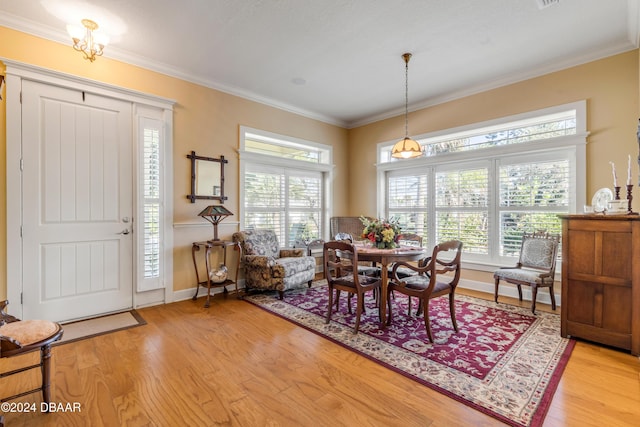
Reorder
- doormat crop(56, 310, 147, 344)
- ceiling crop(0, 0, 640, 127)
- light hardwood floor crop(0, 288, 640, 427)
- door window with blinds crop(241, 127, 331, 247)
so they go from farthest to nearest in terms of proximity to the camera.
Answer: door window with blinds crop(241, 127, 331, 247) → doormat crop(56, 310, 147, 344) → ceiling crop(0, 0, 640, 127) → light hardwood floor crop(0, 288, 640, 427)

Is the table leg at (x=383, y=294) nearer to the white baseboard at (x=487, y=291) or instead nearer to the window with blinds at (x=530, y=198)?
the white baseboard at (x=487, y=291)

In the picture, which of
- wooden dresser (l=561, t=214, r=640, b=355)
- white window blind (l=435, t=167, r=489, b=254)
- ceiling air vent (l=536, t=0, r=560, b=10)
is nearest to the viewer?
wooden dresser (l=561, t=214, r=640, b=355)

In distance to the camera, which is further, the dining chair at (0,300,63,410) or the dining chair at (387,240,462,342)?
the dining chair at (387,240,462,342)

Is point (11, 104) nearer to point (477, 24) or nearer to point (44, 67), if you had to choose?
point (44, 67)

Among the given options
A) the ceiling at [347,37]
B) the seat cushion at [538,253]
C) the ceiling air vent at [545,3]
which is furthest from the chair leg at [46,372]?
the seat cushion at [538,253]

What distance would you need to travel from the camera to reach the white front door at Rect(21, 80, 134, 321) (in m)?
2.95

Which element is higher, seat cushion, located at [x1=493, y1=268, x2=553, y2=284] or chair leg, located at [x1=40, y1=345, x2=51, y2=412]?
seat cushion, located at [x1=493, y1=268, x2=553, y2=284]

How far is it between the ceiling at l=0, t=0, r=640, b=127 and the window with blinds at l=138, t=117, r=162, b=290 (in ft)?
2.97

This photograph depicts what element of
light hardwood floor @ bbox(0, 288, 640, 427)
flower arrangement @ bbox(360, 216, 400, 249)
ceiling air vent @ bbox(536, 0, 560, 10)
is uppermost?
ceiling air vent @ bbox(536, 0, 560, 10)

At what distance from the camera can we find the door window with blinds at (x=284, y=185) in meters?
4.79

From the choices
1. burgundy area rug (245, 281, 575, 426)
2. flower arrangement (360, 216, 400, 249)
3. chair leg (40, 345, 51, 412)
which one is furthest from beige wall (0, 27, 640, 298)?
flower arrangement (360, 216, 400, 249)

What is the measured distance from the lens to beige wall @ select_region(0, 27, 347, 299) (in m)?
2.92

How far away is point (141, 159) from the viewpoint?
3.60 meters

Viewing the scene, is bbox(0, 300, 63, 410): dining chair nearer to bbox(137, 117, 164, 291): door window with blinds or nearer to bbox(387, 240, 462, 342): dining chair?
bbox(137, 117, 164, 291): door window with blinds
